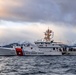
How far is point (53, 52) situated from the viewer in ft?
364

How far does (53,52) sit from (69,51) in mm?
18089

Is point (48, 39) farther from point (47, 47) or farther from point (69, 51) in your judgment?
point (69, 51)

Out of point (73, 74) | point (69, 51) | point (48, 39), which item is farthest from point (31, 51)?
point (73, 74)

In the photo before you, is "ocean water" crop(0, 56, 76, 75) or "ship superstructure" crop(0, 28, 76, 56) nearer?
"ocean water" crop(0, 56, 76, 75)

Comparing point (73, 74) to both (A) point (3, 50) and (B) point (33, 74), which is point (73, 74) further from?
(A) point (3, 50)

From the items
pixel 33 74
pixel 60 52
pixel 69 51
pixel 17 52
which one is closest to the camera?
pixel 33 74

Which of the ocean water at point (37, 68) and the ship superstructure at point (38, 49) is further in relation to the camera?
the ship superstructure at point (38, 49)

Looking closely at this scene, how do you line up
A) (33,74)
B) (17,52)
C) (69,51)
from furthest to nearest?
1. (69,51)
2. (17,52)
3. (33,74)

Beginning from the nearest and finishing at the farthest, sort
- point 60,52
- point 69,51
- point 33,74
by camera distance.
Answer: point 33,74 → point 60,52 → point 69,51

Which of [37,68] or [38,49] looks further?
[38,49]

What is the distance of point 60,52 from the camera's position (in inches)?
4493

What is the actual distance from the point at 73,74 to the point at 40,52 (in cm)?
7140

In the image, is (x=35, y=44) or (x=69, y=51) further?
(x=69, y=51)

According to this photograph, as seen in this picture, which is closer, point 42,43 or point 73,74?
point 73,74
